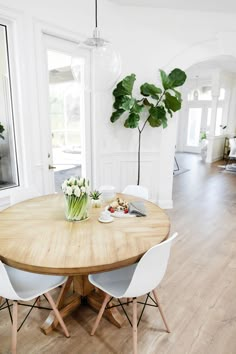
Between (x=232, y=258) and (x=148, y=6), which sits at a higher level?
(x=148, y=6)

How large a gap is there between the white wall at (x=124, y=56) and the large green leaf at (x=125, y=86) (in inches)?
9.9

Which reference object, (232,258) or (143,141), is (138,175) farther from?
(232,258)

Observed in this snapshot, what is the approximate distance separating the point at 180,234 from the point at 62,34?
3.04 metres

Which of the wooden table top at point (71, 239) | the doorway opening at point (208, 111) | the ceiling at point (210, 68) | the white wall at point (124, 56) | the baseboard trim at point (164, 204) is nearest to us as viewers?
the wooden table top at point (71, 239)

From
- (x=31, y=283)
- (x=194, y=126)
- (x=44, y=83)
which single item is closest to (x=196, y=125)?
(x=194, y=126)

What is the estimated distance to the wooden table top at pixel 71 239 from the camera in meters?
1.40

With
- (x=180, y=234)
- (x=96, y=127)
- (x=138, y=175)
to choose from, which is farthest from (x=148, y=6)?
(x=180, y=234)

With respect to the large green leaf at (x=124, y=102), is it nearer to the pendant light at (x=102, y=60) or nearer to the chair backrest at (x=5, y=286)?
the pendant light at (x=102, y=60)

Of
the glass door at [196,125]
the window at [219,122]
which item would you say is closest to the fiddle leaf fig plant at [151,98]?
the window at [219,122]

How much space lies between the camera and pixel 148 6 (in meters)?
3.63

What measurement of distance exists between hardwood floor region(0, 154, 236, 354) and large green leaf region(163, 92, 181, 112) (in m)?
1.80

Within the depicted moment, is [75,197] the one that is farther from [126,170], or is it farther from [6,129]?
[126,170]

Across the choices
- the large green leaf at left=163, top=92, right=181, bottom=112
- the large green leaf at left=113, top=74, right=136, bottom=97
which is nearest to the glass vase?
the large green leaf at left=113, top=74, right=136, bottom=97

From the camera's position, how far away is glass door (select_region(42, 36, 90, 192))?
3.22m
